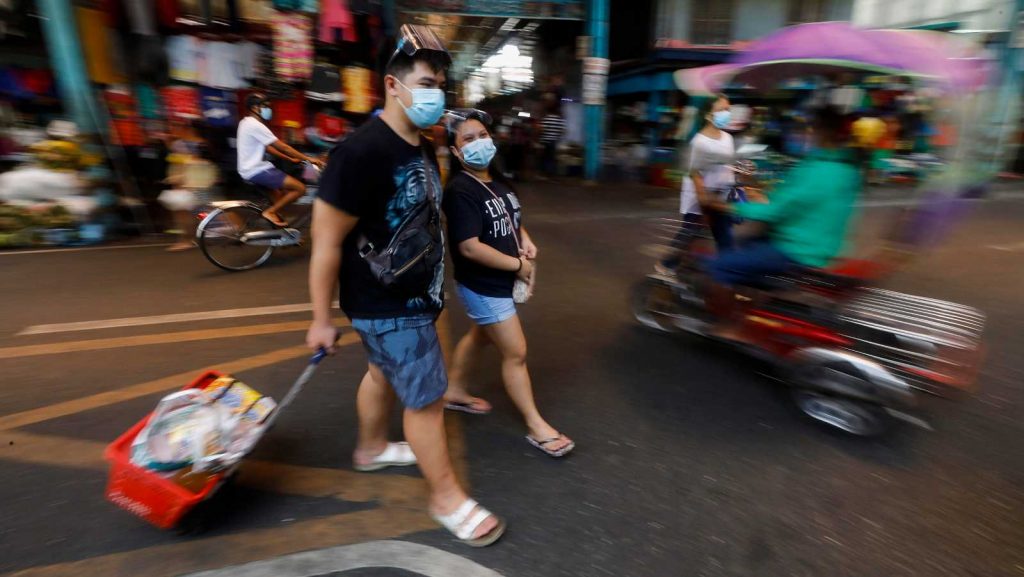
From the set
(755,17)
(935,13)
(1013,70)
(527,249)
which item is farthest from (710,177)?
(935,13)

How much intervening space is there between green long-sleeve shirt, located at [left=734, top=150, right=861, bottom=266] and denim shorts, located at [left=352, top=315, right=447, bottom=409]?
2196 millimetres

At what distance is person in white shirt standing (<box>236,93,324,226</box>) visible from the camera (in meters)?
6.29

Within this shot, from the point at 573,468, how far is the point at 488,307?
2.95ft

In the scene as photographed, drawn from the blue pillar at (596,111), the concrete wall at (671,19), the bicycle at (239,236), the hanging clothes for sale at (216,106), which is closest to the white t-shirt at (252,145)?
the bicycle at (239,236)

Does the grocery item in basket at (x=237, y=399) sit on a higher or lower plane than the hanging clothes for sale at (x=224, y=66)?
lower

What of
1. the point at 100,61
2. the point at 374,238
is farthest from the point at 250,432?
the point at 100,61

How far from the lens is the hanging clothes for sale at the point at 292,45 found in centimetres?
896

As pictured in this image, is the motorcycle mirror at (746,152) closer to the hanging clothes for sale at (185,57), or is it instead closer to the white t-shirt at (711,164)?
the white t-shirt at (711,164)

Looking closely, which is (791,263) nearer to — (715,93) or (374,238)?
(715,93)

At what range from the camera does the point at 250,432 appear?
244 centimetres

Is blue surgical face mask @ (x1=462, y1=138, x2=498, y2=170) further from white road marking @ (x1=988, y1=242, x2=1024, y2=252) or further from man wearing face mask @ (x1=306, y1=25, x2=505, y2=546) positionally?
white road marking @ (x1=988, y1=242, x2=1024, y2=252)

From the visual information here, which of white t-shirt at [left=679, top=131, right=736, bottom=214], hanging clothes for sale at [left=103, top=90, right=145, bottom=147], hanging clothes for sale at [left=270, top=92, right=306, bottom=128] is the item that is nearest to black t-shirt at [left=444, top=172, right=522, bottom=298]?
white t-shirt at [left=679, top=131, right=736, bottom=214]

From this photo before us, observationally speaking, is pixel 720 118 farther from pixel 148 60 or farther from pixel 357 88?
pixel 148 60

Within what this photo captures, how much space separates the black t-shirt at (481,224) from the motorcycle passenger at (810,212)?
1.54 metres
